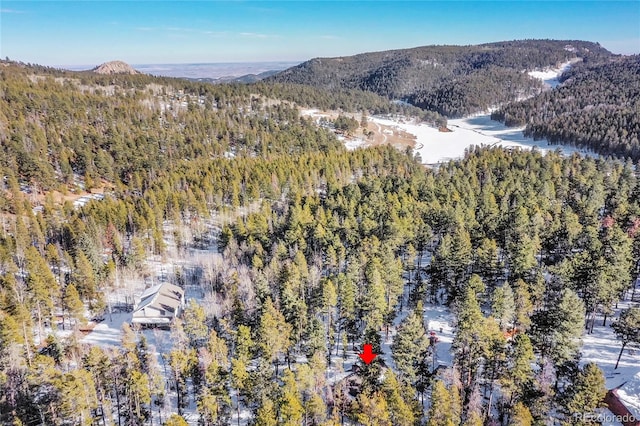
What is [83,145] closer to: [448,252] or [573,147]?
[448,252]

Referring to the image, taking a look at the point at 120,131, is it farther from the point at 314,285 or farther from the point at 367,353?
the point at 367,353

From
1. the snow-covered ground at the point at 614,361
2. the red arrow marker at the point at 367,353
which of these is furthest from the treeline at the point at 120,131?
the snow-covered ground at the point at 614,361

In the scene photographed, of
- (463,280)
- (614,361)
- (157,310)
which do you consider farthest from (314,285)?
(614,361)

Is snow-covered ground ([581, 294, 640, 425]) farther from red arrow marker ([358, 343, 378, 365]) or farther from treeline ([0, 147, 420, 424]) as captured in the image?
treeline ([0, 147, 420, 424])

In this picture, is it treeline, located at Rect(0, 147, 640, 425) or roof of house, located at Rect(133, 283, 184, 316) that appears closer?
treeline, located at Rect(0, 147, 640, 425)

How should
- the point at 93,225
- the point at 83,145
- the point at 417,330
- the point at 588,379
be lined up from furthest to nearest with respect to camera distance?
the point at 83,145 → the point at 93,225 → the point at 417,330 → the point at 588,379

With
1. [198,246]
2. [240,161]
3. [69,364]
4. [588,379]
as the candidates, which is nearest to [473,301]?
[588,379]

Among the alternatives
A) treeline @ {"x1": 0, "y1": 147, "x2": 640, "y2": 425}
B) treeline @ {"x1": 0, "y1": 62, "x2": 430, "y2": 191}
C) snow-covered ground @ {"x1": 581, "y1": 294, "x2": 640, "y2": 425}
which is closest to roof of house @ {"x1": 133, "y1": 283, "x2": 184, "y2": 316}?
treeline @ {"x1": 0, "y1": 147, "x2": 640, "y2": 425}
